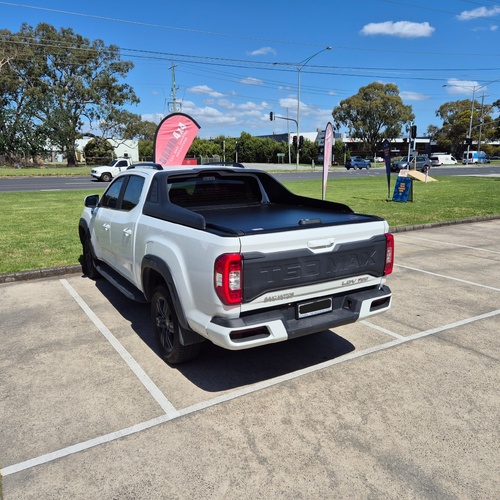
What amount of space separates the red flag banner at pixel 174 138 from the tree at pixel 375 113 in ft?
243

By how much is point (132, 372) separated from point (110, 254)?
2.02 metres

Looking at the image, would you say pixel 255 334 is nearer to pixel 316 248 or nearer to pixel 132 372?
pixel 316 248

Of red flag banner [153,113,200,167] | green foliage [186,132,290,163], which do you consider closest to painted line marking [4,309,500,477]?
red flag banner [153,113,200,167]

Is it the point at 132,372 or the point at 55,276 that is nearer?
the point at 132,372

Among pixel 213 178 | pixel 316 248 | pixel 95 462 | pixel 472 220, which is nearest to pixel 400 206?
pixel 472 220

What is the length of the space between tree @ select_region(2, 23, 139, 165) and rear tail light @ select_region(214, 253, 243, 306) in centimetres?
5983

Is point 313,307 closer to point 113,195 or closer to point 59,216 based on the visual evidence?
point 113,195

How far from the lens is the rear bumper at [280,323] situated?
3199 mm

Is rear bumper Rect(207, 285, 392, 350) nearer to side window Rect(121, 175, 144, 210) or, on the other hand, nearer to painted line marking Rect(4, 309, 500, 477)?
painted line marking Rect(4, 309, 500, 477)

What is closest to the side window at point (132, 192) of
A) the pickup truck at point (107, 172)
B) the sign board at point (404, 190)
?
the sign board at point (404, 190)

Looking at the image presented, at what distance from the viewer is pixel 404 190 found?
16.6 m

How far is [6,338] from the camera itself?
468 centimetres

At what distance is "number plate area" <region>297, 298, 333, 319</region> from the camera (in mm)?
3477

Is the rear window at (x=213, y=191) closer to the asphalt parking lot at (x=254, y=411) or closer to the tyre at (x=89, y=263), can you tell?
the asphalt parking lot at (x=254, y=411)
